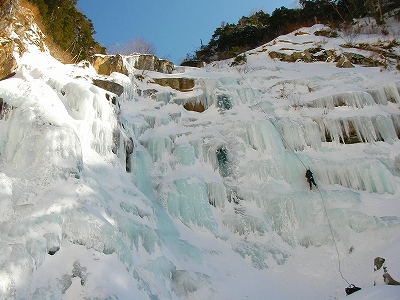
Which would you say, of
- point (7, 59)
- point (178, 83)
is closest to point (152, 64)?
point (178, 83)

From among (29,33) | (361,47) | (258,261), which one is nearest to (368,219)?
(258,261)

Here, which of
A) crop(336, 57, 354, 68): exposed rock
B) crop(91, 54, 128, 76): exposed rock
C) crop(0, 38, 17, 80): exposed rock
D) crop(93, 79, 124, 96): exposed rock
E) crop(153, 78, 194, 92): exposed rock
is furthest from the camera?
crop(336, 57, 354, 68): exposed rock

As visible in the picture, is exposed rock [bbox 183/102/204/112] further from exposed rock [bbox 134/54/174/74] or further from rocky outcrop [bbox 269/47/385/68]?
rocky outcrop [bbox 269/47/385/68]

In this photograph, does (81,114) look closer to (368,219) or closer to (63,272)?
(63,272)

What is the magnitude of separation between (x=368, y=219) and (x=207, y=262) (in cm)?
463

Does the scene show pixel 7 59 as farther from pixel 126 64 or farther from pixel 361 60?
pixel 361 60

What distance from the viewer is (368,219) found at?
9305mm

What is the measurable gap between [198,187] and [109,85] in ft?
16.2

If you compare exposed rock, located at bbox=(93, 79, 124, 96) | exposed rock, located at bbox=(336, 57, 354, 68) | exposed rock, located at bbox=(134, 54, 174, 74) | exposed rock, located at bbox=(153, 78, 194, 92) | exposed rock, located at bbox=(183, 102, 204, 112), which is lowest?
exposed rock, located at bbox=(183, 102, 204, 112)

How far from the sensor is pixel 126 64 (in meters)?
14.7

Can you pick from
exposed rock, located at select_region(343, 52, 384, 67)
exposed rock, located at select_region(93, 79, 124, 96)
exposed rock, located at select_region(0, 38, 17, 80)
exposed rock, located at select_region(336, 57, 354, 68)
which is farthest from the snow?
exposed rock, located at select_region(343, 52, 384, 67)

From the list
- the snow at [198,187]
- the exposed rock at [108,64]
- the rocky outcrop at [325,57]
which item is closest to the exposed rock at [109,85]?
the snow at [198,187]

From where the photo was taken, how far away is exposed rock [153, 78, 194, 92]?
570 inches

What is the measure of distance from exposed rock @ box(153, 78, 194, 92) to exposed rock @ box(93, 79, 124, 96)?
8.77ft
